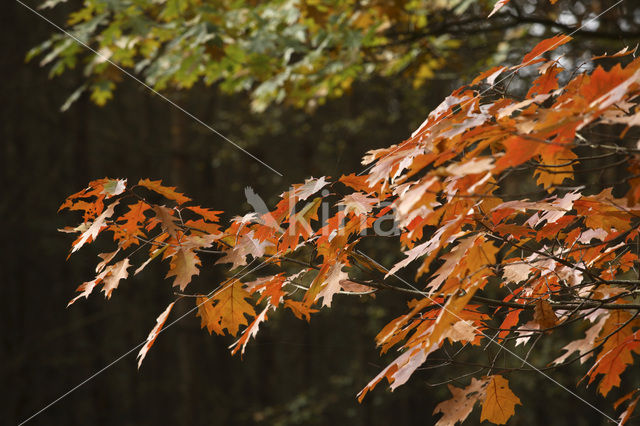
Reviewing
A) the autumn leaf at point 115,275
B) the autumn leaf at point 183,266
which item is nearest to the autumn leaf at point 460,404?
the autumn leaf at point 183,266

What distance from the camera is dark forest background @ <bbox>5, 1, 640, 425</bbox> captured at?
9.38 meters

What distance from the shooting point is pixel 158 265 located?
1394cm

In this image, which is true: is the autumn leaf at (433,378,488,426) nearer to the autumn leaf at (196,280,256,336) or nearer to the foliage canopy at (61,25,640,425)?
the foliage canopy at (61,25,640,425)

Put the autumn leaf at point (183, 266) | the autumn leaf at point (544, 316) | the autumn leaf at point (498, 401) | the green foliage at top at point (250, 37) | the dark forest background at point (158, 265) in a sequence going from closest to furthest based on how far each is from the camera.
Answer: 1. the autumn leaf at point (544, 316)
2. the autumn leaf at point (183, 266)
3. the autumn leaf at point (498, 401)
4. the green foliage at top at point (250, 37)
5. the dark forest background at point (158, 265)

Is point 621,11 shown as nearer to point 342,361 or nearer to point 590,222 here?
point 590,222

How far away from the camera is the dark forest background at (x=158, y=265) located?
9.38 meters

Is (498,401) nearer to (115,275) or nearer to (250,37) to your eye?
(115,275)

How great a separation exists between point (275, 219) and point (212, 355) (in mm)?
15074

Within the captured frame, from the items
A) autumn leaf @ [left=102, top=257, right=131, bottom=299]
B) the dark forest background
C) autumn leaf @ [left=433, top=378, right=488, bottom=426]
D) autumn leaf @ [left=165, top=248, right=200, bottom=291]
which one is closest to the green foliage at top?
the dark forest background

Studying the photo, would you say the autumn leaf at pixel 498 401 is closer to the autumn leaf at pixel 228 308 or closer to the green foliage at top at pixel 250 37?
the autumn leaf at pixel 228 308

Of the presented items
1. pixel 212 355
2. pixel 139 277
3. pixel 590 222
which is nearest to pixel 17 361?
pixel 139 277

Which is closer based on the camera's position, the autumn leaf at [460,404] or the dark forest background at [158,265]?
the autumn leaf at [460,404]

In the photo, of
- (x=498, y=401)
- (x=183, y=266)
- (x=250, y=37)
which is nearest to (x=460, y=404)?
(x=498, y=401)

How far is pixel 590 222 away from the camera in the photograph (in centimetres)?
→ 214
